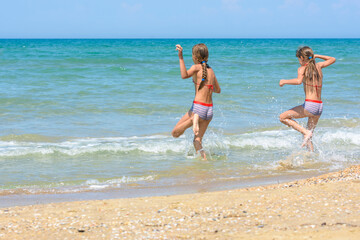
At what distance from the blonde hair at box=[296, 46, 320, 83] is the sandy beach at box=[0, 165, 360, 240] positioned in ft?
7.33

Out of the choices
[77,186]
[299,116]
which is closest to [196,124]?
[299,116]

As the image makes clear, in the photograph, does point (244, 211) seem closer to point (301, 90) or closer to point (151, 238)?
point (151, 238)

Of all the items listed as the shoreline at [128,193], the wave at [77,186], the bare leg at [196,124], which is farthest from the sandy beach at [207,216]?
the bare leg at [196,124]

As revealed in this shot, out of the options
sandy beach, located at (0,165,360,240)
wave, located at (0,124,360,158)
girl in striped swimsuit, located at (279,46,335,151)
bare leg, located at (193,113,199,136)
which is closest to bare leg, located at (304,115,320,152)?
girl in striped swimsuit, located at (279,46,335,151)

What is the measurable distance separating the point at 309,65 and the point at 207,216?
11.5 feet

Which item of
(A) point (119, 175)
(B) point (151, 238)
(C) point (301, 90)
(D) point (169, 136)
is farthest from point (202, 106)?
(C) point (301, 90)

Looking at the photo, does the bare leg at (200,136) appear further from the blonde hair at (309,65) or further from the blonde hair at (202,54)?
the blonde hair at (309,65)

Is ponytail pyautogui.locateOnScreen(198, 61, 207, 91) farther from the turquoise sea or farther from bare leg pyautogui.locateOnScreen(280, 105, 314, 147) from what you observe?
bare leg pyautogui.locateOnScreen(280, 105, 314, 147)

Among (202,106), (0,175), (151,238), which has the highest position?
(202,106)

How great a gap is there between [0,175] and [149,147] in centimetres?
236

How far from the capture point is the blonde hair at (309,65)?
6.84 metres

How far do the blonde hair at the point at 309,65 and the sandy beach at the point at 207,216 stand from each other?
7.33 feet

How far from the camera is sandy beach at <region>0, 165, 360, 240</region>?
360cm

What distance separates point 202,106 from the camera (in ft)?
21.5
